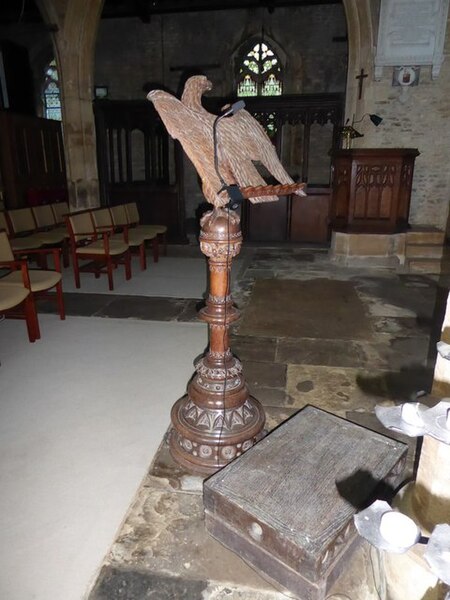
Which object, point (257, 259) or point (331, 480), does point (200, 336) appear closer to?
point (331, 480)

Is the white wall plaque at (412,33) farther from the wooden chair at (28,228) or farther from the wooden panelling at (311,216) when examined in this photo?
the wooden chair at (28,228)

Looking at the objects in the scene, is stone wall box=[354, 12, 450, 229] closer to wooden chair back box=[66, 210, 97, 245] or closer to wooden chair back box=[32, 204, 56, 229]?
wooden chair back box=[66, 210, 97, 245]

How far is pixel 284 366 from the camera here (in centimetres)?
287

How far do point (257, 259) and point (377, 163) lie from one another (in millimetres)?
2103

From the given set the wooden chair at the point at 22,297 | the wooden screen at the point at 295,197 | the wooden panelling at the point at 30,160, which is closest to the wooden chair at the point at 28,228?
the wooden chair at the point at 22,297

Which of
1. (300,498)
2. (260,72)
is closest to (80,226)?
(300,498)

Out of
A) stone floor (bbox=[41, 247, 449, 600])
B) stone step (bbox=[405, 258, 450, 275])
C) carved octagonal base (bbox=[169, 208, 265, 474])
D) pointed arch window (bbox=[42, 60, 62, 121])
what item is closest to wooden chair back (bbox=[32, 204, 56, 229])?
stone floor (bbox=[41, 247, 449, 600])

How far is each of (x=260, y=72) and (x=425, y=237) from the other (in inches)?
266

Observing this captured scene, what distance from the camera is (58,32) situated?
6867 millimetres

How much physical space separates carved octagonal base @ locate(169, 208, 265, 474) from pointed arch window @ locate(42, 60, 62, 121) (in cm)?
1148

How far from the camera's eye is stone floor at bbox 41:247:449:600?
A: 4.53ft

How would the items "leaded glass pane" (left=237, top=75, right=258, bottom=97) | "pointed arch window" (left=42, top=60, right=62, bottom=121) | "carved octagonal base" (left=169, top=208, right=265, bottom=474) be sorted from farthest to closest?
"pointed arch window" (left=42, top=60, right=62, bottom=121), "leaded glass pane" (left=237, top=75, right=258, bottom=97), "carved octagonal base" (left=169, top=208, right=265, bottom=474)

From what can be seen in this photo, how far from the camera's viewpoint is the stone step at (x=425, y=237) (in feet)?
19.8

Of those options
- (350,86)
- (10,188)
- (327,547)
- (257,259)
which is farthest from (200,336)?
(10,188)
